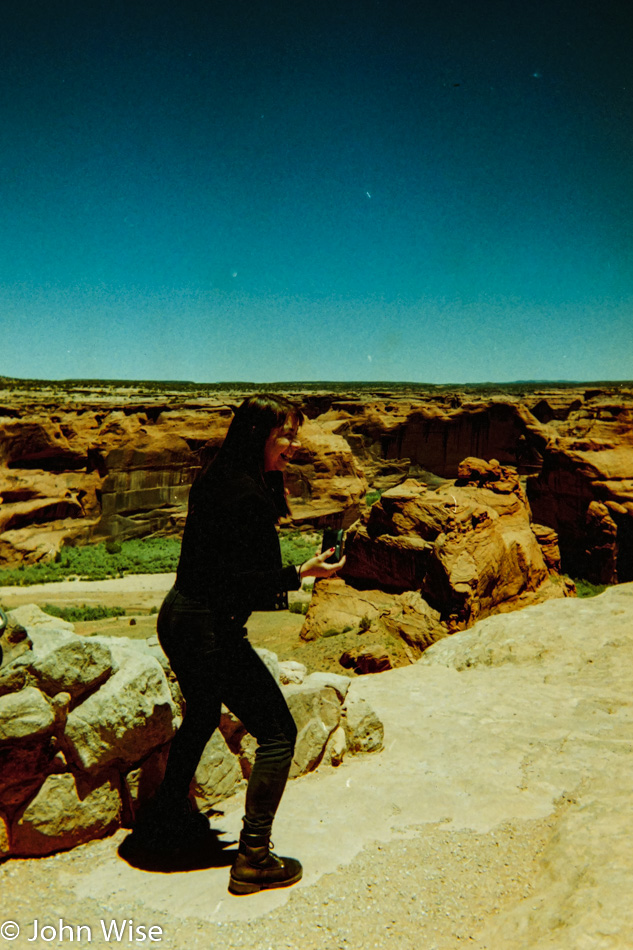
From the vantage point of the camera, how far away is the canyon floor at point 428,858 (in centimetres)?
242

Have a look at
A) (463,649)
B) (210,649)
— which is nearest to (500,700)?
(463,649)

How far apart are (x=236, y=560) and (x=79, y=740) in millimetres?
1256

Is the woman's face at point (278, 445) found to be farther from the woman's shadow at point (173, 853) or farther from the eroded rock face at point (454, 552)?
the eroded rock face at point (454, 552)

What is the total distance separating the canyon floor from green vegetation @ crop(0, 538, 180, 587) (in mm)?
17684

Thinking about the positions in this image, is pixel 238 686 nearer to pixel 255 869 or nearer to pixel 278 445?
pixel 255 869

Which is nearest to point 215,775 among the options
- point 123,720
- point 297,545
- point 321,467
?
point 123,720

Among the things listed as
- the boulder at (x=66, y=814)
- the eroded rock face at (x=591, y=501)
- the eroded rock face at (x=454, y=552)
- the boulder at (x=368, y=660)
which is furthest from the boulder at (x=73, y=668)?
the eroded rock face at (x=591, y=501)

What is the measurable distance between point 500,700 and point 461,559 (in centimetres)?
454

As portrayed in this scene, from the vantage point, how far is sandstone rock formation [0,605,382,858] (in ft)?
9.61

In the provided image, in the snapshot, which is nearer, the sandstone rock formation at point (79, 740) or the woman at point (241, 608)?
the woman at point (241, 608)

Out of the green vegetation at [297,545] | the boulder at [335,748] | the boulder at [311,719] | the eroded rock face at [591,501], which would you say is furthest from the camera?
the green vegetation at [297,545]

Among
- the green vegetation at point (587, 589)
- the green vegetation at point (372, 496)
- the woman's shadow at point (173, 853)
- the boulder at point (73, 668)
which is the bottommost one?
the green vegetation at point (372, 496)

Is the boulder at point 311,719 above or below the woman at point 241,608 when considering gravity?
below

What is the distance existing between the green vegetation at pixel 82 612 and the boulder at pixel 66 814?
12837mm
